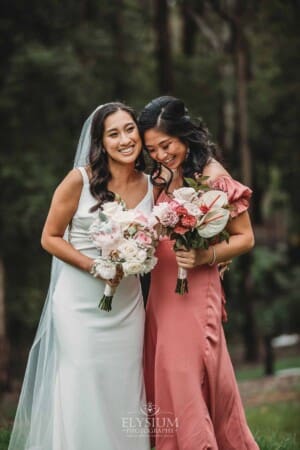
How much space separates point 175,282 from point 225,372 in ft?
2.15

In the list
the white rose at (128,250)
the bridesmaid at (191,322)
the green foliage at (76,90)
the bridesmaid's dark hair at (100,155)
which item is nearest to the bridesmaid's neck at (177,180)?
the bridesmaid at (191,322)

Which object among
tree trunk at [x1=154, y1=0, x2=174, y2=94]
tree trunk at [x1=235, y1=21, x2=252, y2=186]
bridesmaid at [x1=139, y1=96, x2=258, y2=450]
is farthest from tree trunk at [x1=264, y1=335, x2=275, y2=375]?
bridesmaid at [x1=139, y1=96, x2=258, y2=450]

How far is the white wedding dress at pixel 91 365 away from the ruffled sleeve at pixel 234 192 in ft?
2.74

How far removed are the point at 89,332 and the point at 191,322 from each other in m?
0.68

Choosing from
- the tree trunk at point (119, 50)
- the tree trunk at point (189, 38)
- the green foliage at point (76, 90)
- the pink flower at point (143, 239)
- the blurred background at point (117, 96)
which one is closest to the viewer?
the pink flower at point (143, 239)

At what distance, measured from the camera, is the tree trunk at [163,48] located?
633 inches

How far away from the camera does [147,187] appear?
18.2 feet

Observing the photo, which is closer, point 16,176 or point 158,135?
point 158,135

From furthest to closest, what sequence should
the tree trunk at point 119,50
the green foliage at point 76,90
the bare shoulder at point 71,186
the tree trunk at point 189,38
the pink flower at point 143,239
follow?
the tree trunk at point 189,38, the tree trunk at point 119,50, the green foliage at point 76,90, the bare shoulder at point 71,186, the pink flower at point 143,239

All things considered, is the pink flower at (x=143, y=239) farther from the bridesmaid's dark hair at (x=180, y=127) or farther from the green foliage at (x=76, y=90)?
the green foliage at (x=76, y=90)

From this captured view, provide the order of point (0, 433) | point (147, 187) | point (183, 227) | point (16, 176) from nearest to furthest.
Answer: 1. point (183, 227)
2. point (147, 187)
3. point (0, 433)
4. point (16, 176)

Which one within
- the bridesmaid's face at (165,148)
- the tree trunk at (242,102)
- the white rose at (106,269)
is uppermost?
A: the tree trunk at (242,102)

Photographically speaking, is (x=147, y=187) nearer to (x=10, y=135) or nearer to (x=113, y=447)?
(x=113, y=447)

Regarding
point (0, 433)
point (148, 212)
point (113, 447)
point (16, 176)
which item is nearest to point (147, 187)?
point (148, 212)
